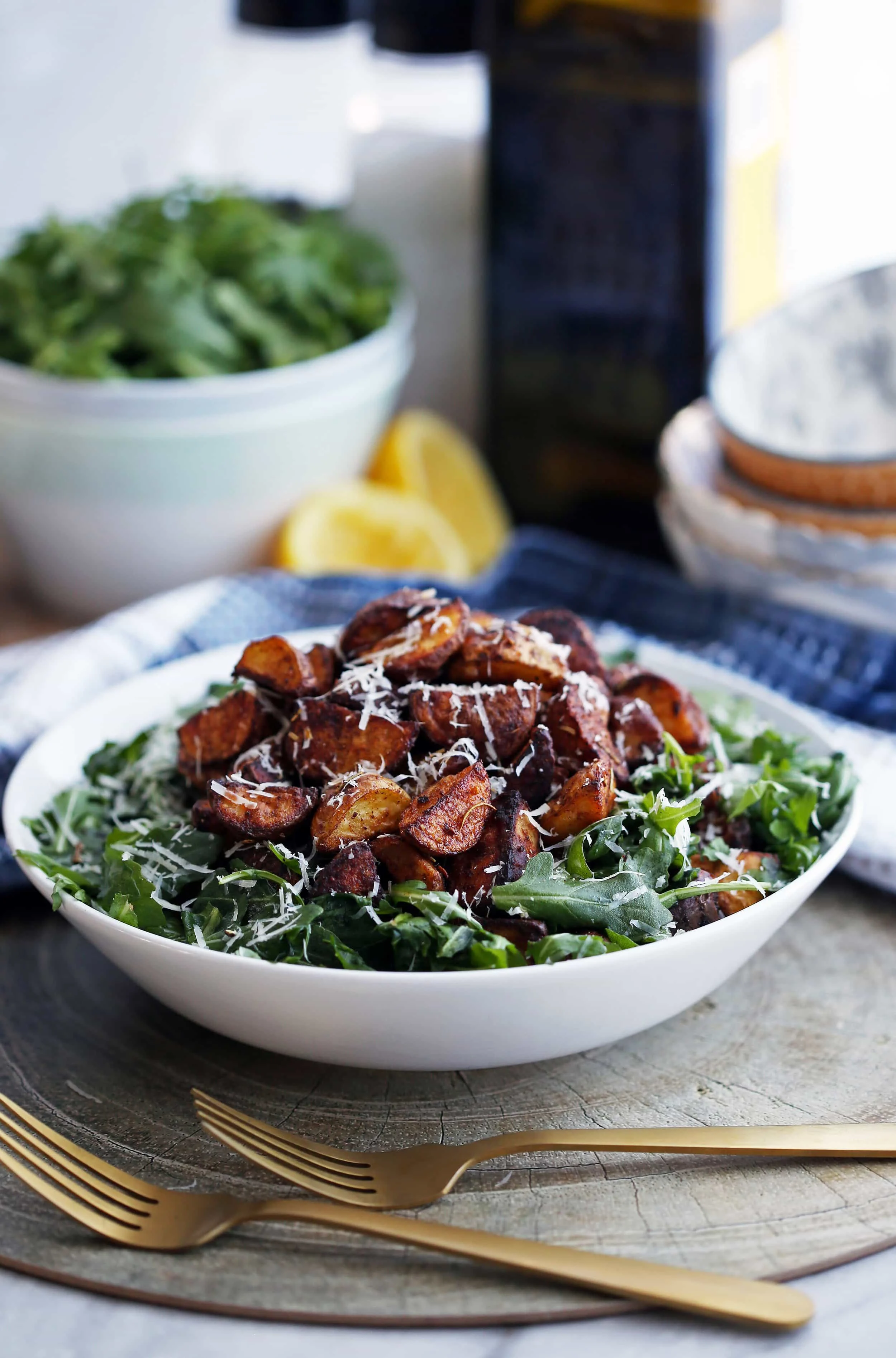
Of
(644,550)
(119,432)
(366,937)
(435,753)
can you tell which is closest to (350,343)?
(119,432)

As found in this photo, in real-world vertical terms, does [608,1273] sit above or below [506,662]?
below

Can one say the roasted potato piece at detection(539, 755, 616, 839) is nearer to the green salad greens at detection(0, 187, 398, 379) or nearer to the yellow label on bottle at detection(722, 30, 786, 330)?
the green salad greens at detection(0, 187, 398, 379)

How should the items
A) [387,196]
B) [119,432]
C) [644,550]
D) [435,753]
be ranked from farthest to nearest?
[387,196], [644,550], [119,432], [435,753]

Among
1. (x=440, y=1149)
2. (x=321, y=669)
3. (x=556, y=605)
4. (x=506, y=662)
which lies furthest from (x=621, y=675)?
(x=556, y=605)

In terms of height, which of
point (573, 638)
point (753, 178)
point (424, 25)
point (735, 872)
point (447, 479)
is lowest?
point (447, 479)

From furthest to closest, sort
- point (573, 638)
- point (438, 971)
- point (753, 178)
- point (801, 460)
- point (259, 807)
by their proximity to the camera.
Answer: point (753, 178), point (801, 460), point (573, 638), point (259, 807), point (438, 971)

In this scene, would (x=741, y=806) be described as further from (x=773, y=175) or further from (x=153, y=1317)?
(x=773, y=175)

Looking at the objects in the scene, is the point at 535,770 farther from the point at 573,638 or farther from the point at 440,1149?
the point at 440,1149
